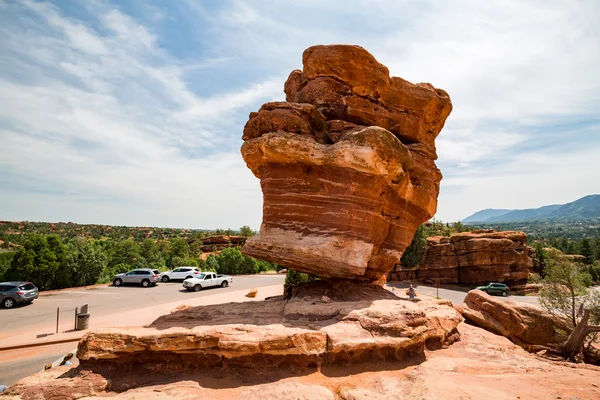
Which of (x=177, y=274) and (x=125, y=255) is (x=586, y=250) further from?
(x=125, y=255)

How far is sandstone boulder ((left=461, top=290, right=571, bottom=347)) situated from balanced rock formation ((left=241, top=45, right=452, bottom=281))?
5036 mm

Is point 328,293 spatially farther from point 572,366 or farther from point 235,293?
point 235,293

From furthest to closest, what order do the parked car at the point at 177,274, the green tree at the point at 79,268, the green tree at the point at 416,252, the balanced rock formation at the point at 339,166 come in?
the green tree at the point at 416,252 → the parked car at the point at 177,274 → the green tree at the point at 79,268 → the balanced rock formation at the point at 339,166

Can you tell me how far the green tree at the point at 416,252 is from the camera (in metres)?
42.9

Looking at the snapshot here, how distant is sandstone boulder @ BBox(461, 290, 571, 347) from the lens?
1355 centimetres

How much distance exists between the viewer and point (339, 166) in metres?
10.6

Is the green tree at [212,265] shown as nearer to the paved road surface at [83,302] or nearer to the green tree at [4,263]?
the paved road surface at [83,302]

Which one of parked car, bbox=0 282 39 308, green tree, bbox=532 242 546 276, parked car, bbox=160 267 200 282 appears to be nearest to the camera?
parked car, bbox=0 282 39 308

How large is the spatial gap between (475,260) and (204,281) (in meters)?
33.0

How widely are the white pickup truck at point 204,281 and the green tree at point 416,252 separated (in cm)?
2398

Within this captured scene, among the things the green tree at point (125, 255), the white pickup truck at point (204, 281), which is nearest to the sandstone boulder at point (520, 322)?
the white pickup truck at point (204, 281)

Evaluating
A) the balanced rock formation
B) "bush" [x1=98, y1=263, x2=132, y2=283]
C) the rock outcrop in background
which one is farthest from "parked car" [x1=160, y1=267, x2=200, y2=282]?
the rock outcrop in background

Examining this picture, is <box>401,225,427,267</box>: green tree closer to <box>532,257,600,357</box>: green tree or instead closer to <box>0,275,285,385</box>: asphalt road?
<box>0,275,285,385</box>: asphalt road

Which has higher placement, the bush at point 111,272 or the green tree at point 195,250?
the green tree at point 195,250
